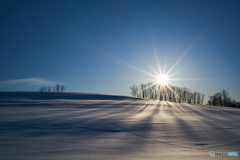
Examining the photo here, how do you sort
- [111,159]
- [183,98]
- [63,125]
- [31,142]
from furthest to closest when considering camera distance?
[183,98] < [63,125] < [31,142] < [111,159]

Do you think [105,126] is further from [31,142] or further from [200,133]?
[200,133]

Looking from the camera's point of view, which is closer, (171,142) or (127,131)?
(171,142)

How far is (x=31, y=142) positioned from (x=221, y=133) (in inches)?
204

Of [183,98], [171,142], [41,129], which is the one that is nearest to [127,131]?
[171,142]

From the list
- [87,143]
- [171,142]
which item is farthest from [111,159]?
[171,142]

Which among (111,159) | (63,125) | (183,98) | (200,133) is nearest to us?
(111,159)

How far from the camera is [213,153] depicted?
10.3 ft

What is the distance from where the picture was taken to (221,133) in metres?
4.60

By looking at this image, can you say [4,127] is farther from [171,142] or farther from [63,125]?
[171,142]

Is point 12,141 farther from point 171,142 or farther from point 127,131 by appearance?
point 171,142

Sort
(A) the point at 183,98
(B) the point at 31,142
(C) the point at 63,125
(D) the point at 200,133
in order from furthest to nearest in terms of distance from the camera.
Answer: (A) the point at 183,98 < (C) the point at 63,125 < (D) the point at 200,133 < (B) the point at 31,142

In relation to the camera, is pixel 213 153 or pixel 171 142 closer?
pixel 213 153

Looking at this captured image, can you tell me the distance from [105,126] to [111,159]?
2.61m

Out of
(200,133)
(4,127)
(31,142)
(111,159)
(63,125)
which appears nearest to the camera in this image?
(111,159)
